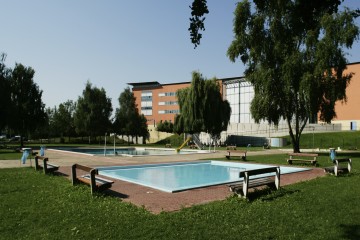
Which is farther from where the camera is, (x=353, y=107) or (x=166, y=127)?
(x=166, y=127)

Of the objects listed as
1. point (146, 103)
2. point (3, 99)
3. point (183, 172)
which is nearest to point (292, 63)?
point (183, 172)

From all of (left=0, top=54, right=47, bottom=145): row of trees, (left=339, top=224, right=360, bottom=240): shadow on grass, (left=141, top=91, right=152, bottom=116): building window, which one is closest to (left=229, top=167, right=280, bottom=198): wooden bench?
(left=339, top=224, right=360, bottom=240): shadow on grass

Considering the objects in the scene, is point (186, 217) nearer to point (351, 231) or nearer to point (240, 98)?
point (351, 231)

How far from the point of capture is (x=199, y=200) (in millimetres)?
9078

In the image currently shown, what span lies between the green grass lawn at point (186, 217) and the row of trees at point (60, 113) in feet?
103

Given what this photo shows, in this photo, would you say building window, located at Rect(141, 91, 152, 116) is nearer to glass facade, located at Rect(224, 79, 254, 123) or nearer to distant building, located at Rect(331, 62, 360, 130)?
glass facade, located at Rect(224, 79, 254, 123)

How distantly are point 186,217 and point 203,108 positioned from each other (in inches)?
1355

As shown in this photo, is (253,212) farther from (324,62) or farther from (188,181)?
(324,62)

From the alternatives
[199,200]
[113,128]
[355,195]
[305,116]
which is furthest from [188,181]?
[113,128]

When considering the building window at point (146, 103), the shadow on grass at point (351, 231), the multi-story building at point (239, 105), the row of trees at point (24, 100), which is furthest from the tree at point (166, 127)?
the shadow on grass at point (351, 231)

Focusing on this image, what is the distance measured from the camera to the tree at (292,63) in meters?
24.6

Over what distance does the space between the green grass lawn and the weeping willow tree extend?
31.2 m

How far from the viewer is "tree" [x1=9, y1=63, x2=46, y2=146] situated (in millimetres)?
41562

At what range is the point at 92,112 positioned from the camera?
54.4 meters
